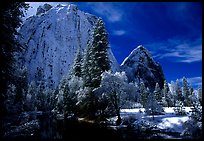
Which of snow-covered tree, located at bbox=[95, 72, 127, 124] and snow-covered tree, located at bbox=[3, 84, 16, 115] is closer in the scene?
snow-covered tree, located at bbox=[3, 84, 16, 115]

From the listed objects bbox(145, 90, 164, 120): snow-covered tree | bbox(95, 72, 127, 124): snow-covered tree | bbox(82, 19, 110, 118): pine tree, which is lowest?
bbox(145, 90, 164, 120): snow-covered tree

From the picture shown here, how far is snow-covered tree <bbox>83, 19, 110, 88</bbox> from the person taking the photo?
3812 cm

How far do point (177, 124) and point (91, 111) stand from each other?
16013mm

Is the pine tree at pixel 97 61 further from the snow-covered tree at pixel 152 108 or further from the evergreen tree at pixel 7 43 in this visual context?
the evergreen tree at pixel 7 43

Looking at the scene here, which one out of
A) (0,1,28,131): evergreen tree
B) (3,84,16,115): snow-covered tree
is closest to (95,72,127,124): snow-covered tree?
(3,84,16,115): snow-covered tree

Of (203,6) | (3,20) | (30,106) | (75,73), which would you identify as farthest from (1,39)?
(30,106)

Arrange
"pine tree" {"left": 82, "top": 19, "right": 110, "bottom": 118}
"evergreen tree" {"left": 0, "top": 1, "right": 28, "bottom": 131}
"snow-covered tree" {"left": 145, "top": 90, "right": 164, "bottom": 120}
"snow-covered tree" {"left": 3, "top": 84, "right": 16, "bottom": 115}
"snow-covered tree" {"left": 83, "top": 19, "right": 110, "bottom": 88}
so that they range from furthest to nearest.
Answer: "snow-covered tree" {"left": 83, "top": 19, "right": 110, "bottom": 88}
"pine tree" {"left": 82, "top": 19, "right": 110, "bottom": 118}
"snow-covered tree" {"left": 145, "top": 90, "right": 164, "bottom": 120}
"snow-covered tree" {"left": 3, "top": 84, "right": 16, "bottom": 115}
"evergreen tree" {"left": 0, "top": 1, "right": 28, "bottom": 131}

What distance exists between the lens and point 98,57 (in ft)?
127

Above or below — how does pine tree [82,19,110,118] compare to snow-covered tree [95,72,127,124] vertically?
above

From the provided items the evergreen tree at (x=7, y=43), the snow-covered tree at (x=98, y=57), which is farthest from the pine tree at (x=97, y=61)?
the evergreen tree at (x=7, y=43)

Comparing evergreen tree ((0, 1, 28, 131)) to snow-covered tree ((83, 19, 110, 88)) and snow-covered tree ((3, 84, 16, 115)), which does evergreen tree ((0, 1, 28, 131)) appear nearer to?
snow-covered tree ((3, 84, 16, 115))

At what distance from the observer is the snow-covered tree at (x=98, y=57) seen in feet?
125

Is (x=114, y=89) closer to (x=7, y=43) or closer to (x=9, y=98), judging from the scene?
(x=9, y=98)

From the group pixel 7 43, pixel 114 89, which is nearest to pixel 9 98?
pixel 7 43
